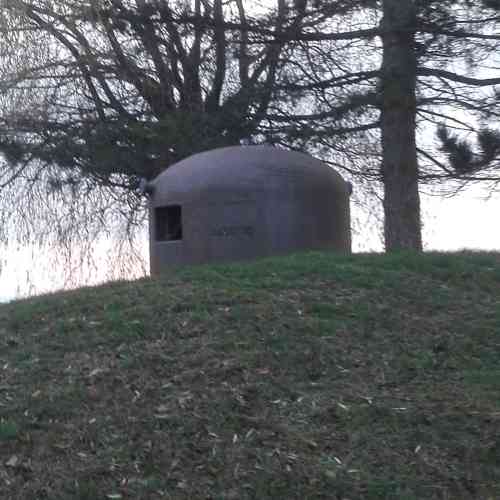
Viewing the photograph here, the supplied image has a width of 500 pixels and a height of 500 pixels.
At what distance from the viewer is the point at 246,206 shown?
11.0 metres

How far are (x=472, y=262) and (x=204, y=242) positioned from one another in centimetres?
291

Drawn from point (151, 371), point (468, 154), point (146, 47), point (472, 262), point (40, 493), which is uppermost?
point (146, 47)

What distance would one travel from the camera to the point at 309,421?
6457 millimetres

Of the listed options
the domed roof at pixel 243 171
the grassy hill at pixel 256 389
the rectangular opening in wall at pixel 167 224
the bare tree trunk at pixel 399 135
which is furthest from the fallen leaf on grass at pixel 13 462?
the bare tree trunk at pixel 399 135

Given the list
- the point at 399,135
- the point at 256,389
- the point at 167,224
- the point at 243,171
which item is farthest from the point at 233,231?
the point at 256,389

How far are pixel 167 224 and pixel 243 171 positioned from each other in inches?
52.6

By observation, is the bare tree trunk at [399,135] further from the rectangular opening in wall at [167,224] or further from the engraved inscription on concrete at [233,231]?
the rectangular opening in wall at [167,224]

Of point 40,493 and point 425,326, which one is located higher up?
point 425,326

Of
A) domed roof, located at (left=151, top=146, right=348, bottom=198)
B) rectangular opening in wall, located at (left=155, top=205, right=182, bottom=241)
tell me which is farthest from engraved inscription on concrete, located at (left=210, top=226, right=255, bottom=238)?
rectangular opening in wall, located at (left=155, top=205, right=182, bottom=241)

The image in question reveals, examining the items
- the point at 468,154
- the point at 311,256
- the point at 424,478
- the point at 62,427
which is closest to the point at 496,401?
the point at 424,478

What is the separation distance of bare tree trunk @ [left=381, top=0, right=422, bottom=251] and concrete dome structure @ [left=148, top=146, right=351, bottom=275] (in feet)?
6.20

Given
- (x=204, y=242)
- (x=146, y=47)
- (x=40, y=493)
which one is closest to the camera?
(x=40, y=493)

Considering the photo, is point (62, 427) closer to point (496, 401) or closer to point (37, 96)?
point (496, 401)

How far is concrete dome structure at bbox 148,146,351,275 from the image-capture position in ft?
36.2
